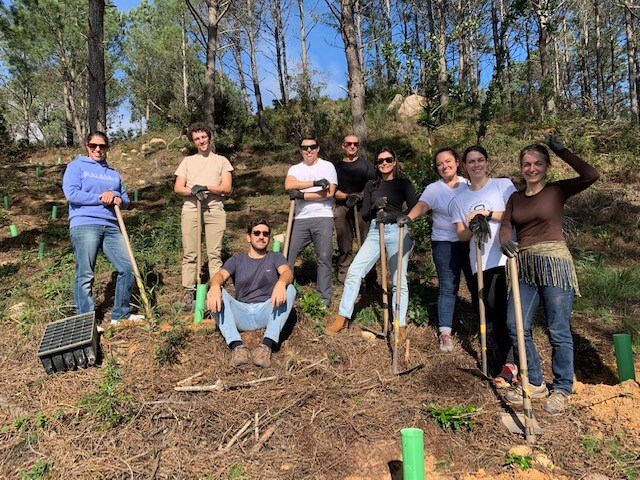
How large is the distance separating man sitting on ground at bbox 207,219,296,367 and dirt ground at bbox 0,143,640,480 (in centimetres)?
21

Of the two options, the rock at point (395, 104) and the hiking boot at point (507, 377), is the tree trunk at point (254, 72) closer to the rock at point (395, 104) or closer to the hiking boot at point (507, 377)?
the rock at point (395, 104)

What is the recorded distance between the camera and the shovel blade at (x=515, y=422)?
2787 mm

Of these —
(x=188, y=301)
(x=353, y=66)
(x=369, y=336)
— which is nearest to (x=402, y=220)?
(x=369, y=336)

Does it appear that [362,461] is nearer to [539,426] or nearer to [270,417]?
[270,417]

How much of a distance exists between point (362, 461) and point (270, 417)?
71cm

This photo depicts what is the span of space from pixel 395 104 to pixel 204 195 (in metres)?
12.7

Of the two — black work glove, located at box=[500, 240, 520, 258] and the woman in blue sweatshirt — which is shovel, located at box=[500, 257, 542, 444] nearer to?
black work glove, located at box=[500, 240, 520, 258]

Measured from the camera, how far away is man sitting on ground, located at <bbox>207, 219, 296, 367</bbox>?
367 centimetres

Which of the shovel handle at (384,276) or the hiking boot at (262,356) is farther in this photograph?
the shovel handle at (384,276)

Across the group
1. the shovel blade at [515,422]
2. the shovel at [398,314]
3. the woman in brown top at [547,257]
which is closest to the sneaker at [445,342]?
the shovel at [398,314]

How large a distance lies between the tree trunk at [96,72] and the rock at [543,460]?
695 cm

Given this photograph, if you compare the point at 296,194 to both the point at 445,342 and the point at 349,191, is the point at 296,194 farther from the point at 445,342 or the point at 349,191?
the point at 445,342

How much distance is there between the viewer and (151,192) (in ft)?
35.8

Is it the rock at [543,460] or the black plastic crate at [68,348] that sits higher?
the black plastic crate at [68,348]
